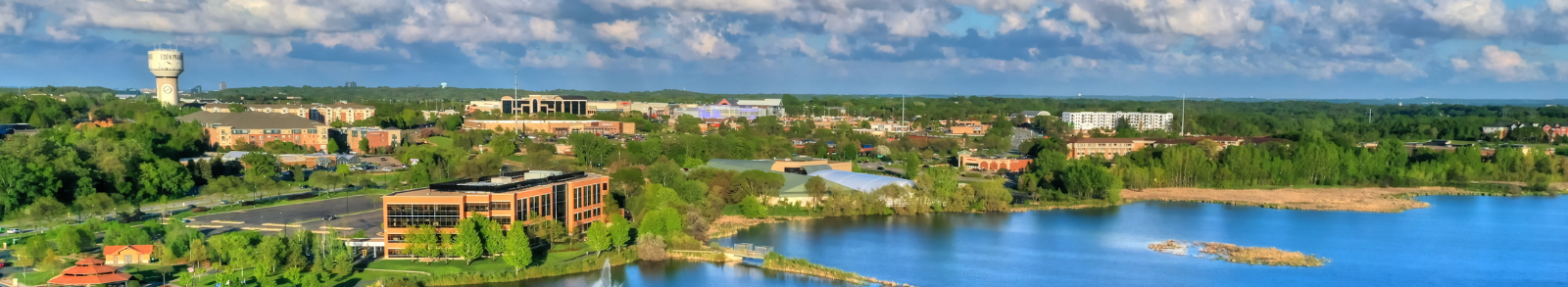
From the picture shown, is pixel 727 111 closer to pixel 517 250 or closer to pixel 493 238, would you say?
pixel 493 238

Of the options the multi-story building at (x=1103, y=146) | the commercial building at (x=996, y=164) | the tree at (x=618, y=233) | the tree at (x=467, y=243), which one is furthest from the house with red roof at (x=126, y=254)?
the multi-story building at (x=1103, y=146)

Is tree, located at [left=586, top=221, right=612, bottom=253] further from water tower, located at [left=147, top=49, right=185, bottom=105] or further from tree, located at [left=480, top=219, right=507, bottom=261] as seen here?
water tower, located at [left=147, top=49, right=185, bottom=105]

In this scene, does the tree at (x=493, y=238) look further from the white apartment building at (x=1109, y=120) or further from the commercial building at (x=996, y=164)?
the white apartment building at (x=1109, y=120)

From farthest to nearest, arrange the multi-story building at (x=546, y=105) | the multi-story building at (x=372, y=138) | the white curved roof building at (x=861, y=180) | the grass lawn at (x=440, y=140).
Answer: the multi-story building at (x=546, y=105), the grass lawn at (x=440, y=140), the multi-story building at (x=372, y=138), the white curved roof building at (x=861, y=180)

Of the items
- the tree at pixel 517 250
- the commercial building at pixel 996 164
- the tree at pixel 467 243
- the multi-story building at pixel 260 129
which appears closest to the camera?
the tree at pixel 517 250

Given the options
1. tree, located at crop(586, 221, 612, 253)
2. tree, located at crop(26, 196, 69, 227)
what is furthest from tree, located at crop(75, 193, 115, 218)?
tree, located at crop(586, 221, 612, 253)

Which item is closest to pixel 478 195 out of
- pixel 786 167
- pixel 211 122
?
pixel 786 167
